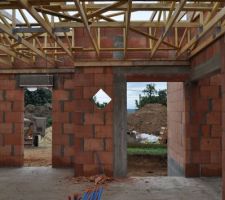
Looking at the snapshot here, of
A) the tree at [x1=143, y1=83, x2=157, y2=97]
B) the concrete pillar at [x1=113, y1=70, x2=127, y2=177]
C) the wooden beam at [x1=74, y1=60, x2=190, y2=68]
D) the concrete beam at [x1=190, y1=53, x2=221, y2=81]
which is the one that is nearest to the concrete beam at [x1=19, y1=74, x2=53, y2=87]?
the wooden beam at [x1=74, y1=60, x2=190, y2=68]

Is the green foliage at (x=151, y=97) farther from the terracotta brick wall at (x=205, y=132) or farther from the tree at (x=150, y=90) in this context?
the terracotta brick wall at (x=205, y=132)

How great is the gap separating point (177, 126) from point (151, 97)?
2381cm

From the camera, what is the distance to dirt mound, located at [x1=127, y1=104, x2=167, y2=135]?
81.6 ft

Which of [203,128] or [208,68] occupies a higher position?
[208,68]

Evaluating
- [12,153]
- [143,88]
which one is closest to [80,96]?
[12,153]

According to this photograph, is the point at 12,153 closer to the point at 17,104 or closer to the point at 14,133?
the point at 14,133

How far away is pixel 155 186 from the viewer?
792cm

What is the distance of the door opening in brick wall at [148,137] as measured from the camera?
1542 cm

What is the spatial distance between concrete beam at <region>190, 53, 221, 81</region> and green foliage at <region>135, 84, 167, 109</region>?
23.5 metres

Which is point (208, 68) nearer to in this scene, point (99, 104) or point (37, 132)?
point (99, 104)

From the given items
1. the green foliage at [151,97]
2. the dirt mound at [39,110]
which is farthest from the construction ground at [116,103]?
the green foliage at [151,97]

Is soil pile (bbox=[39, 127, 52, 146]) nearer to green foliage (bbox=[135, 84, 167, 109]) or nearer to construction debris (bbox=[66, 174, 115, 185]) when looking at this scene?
construction debris (bbox=[66, 174, 115, 185])

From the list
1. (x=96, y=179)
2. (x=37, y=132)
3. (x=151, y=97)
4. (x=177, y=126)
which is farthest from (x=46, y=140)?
(x=151, y=97)

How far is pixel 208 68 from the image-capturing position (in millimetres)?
6859
